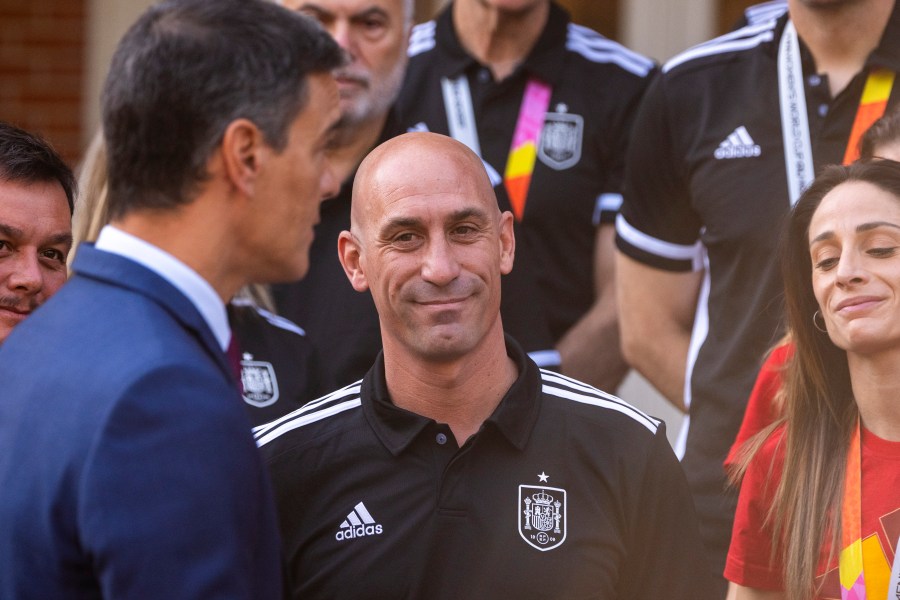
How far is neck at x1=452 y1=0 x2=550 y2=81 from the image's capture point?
445cm

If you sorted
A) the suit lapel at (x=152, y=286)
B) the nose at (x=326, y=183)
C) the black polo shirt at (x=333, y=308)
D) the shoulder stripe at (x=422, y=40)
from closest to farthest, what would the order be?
1. the suit lapel at (x=152, y=286)
2. the nose at (x=326, y=183)
3. the black polo shirt at (x=333, y=308)
4. the shoulder stripe at (x=422, y=40)

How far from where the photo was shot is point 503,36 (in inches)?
176

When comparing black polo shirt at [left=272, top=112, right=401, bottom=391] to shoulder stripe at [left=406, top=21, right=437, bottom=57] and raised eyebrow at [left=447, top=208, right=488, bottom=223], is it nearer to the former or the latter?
shoulder stripe at [left=406, top=21, right=437, bottom=57]

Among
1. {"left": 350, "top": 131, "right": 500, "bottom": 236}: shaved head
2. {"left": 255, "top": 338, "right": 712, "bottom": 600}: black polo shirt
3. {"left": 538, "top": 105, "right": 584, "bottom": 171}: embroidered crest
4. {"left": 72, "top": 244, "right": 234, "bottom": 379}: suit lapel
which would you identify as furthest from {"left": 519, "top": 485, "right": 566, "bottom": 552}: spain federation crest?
{"left": 538, "top": 105, "right": 584, "bottom": 171}: embroidered crest

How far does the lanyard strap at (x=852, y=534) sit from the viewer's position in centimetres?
269

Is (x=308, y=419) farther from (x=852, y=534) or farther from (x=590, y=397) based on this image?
(x=852, y=534)

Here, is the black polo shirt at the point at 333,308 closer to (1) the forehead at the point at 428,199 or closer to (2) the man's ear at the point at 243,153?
(1) the forehead at the point at 428,199

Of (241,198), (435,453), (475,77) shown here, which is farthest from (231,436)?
(475,77)

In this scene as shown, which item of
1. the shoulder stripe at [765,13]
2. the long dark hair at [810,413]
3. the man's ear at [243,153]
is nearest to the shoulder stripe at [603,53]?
the shoulder stripe at [765,13]

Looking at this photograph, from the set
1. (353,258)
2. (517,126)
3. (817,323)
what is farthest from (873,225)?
(517,126)

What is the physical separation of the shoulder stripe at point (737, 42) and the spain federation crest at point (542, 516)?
160 centimetres

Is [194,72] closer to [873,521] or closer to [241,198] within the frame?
[241,198]

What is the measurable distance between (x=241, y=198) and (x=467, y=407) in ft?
3.30

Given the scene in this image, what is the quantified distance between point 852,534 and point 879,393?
31cm
